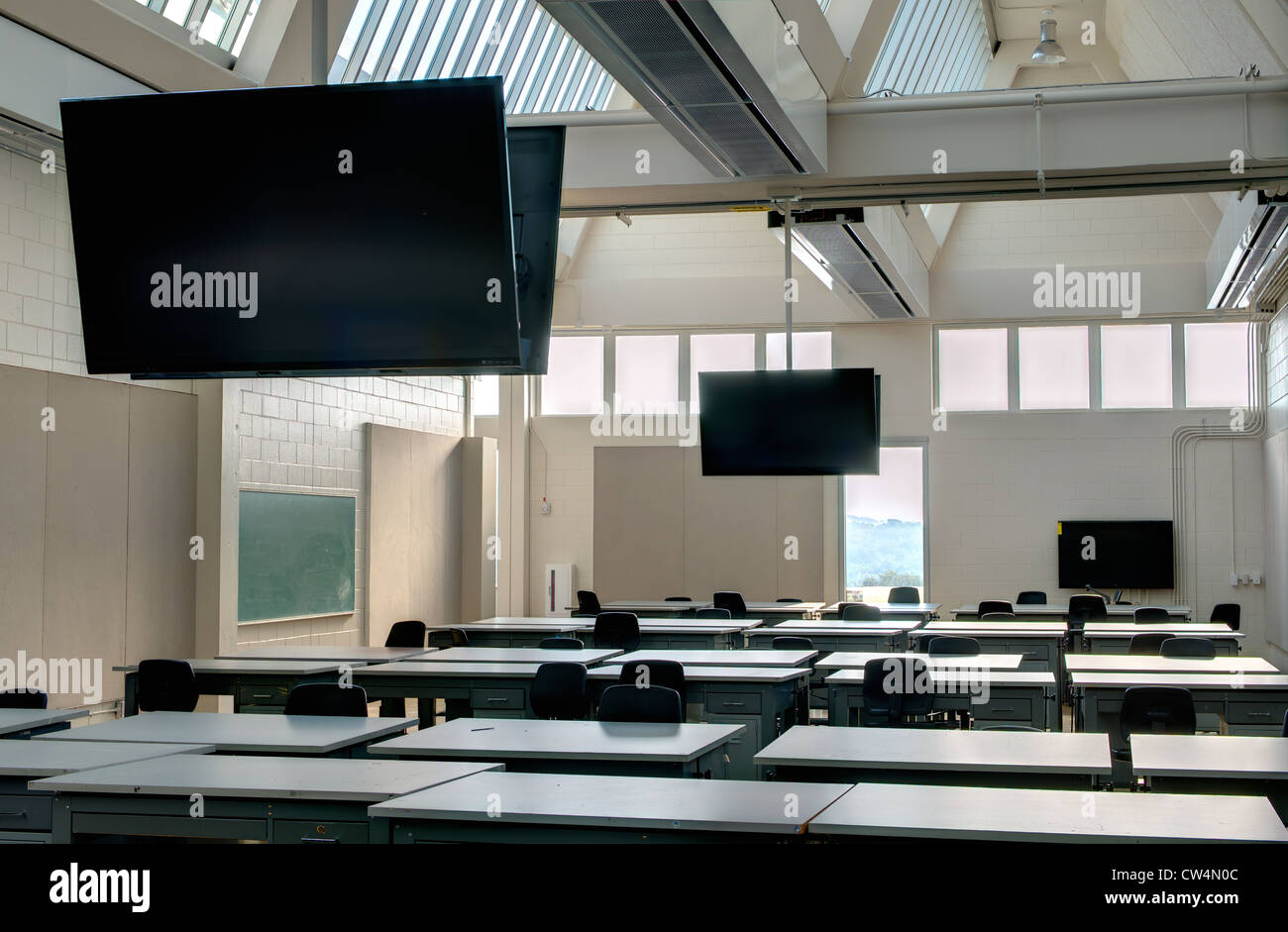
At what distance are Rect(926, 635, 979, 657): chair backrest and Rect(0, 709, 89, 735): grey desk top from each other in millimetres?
5398

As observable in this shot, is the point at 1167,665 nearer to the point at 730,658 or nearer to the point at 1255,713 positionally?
the point at 1255,713

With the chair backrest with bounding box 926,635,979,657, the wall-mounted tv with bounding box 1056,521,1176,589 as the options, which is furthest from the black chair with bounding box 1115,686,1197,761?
the wall-mounted tv with bounding box 1056,521,1176,589

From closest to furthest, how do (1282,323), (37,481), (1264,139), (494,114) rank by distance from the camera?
(494,114) < (1264,139) < (37,481) < (1282,323)

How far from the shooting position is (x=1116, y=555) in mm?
14023

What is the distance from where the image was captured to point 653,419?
15562 mm

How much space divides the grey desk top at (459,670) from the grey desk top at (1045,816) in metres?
3.73

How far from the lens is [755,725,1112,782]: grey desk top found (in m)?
4.57

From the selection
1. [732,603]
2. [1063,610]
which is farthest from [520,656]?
[1063,610]

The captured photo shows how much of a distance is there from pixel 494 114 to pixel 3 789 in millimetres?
2932

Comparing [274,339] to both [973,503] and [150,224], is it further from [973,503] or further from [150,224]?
[973,503]

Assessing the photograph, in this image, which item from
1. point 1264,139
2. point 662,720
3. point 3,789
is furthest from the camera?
point 1264,139

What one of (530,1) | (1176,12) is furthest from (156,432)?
(1176,12)

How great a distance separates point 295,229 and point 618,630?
6591 millimetres

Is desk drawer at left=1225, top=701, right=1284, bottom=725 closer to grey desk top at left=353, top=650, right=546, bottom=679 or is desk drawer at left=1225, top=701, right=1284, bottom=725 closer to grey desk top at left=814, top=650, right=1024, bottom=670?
grey desk top at left=814, top=650, right=1024, bottom=670
